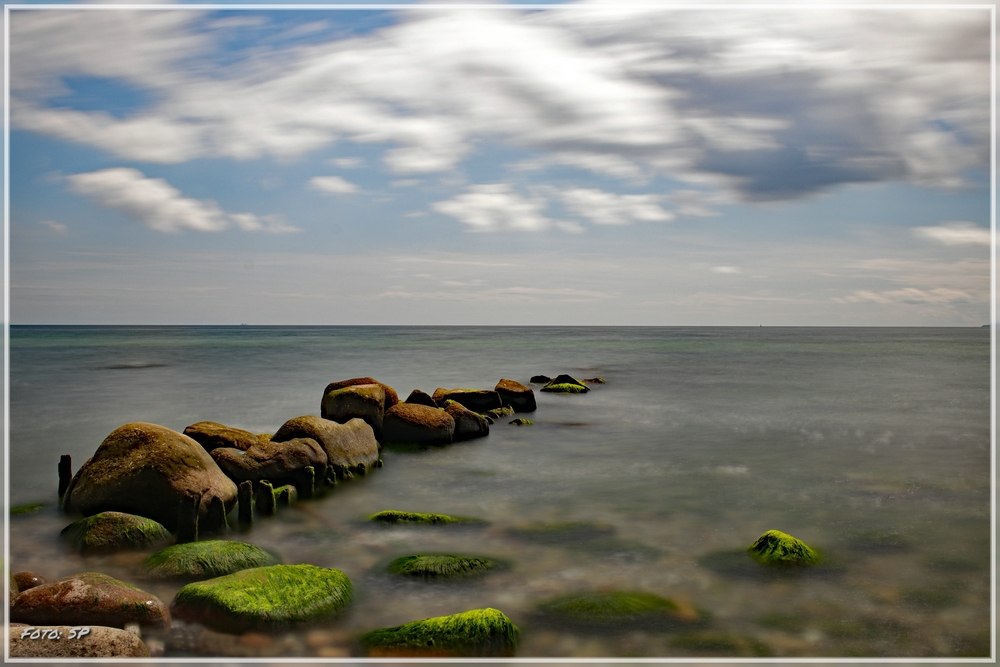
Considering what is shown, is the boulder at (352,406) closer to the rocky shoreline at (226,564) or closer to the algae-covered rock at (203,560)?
the rocky shoreline at (226,564)

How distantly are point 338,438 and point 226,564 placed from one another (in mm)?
5616

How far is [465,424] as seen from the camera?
61.2 feet

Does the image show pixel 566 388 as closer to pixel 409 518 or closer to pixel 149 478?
pixel 409 518

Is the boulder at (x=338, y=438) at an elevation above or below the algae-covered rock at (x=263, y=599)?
above

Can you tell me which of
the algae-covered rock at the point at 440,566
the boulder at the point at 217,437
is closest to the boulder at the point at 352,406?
the boulder at the point at 217,437

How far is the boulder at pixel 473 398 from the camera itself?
22047 millimetres

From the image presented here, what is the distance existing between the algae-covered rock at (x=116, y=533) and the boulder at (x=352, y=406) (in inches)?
290

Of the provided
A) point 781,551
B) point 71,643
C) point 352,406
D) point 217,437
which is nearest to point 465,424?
point 352,406

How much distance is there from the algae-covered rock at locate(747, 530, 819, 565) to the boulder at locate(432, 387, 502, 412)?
43.4 feet

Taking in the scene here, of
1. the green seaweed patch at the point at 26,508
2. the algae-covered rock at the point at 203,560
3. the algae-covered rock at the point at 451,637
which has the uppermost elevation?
the algae-covered rock at the point at 203,560

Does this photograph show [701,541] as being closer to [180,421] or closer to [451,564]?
[451,564]

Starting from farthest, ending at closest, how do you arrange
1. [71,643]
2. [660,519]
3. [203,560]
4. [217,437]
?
[217,437]
[660,519]
[203,560]
[71,643]

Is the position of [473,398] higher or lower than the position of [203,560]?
higher

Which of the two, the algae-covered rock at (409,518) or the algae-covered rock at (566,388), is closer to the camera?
the algae-covered rock at (409,518)
